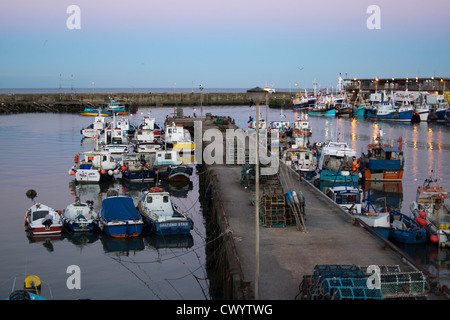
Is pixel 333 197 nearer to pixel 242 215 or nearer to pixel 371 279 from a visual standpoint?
pixel 242 215

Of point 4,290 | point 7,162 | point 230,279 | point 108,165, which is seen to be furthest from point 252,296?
point 7,162

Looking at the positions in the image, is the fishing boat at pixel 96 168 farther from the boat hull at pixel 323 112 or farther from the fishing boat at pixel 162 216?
the boat hull at pixel 323 112

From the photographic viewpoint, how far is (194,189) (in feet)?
125

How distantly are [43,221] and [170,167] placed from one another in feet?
50.2

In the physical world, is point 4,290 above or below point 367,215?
below

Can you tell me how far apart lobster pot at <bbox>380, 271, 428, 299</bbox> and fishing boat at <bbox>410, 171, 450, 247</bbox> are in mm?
10082

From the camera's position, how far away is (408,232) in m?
23.0

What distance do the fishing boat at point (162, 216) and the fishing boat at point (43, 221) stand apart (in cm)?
416

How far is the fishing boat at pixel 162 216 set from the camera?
24.6 meters

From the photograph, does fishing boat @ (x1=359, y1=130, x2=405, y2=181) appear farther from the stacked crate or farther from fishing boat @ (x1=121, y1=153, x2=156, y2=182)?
the stacked crate

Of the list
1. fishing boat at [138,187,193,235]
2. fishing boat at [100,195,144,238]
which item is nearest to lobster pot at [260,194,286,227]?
fishing boat at [138,187,193,235]

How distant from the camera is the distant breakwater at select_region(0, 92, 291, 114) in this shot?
12294 cm

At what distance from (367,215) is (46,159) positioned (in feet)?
119

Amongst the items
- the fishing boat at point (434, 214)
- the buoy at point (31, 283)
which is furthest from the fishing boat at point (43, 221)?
the fishing boat at point (434, 214)
